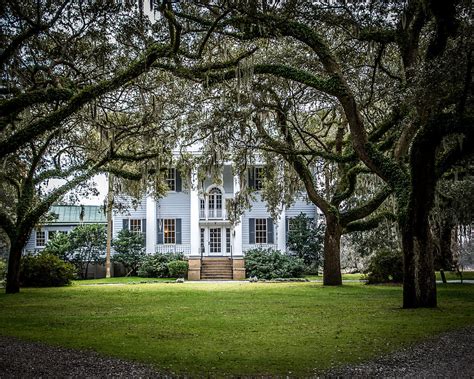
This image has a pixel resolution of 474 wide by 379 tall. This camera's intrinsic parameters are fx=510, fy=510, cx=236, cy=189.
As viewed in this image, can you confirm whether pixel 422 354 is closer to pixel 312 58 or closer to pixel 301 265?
pixel 312 58

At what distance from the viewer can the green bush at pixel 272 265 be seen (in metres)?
29.6

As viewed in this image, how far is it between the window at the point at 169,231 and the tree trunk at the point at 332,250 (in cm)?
1468

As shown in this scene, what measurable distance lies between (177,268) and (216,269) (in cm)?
249

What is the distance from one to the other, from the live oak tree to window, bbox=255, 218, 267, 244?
2051 cm

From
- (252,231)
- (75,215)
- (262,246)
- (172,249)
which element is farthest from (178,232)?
(75,215)

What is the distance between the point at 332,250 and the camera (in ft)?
69.3

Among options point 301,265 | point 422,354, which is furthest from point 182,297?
→ point 301,265

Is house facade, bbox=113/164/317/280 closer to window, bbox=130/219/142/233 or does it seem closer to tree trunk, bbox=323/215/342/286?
window, bbox=130/219/142/233

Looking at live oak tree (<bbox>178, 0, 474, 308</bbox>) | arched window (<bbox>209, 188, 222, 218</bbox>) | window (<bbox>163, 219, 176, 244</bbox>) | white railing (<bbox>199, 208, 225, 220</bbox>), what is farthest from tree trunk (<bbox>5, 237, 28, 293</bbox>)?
arched window (<bbox>209, 188, 222, 218</bbox>)

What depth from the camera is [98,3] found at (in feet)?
38.9

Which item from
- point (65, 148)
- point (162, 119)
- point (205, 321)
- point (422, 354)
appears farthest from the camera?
point (65, 148)

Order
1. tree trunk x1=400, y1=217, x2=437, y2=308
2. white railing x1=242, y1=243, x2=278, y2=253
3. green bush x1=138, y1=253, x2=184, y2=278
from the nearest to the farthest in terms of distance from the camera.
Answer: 1. tree trunk x1=400, y1=217, x2=437, y2=308
2. green bush x1=138, y1=253, x2=184, y2=278
3. white railing x1=242, y1=243, x2=278, y2=253

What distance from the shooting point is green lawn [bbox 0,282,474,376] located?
6.73 metres

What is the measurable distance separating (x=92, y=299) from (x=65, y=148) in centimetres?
624
